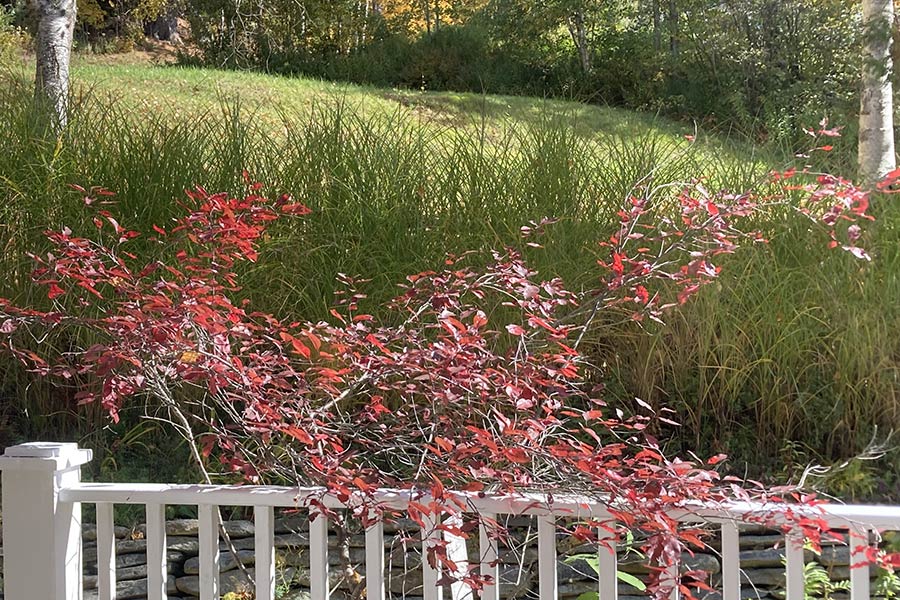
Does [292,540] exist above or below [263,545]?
below

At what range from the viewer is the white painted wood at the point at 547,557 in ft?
5.98

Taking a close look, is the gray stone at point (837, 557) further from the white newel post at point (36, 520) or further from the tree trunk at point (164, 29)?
the tree trunk at point (164, 29)

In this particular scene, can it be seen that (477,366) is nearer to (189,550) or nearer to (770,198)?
(189,550)

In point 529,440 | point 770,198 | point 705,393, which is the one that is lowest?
point 705,393

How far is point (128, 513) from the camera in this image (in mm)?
3416

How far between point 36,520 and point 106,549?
0.16 m

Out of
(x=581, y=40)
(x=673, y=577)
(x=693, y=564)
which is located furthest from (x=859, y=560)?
(x=581, y=40)

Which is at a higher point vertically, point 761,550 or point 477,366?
point 477,366

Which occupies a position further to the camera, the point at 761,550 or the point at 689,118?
the point at 689,118

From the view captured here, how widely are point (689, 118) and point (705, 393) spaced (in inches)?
349

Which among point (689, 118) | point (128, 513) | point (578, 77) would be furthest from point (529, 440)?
point (578, 77)

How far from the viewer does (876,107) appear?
4988 millimetres

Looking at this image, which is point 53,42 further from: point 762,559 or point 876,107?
point 876,107

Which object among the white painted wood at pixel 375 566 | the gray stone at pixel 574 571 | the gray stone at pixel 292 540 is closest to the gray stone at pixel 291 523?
the gray stone at pixel 292 540
